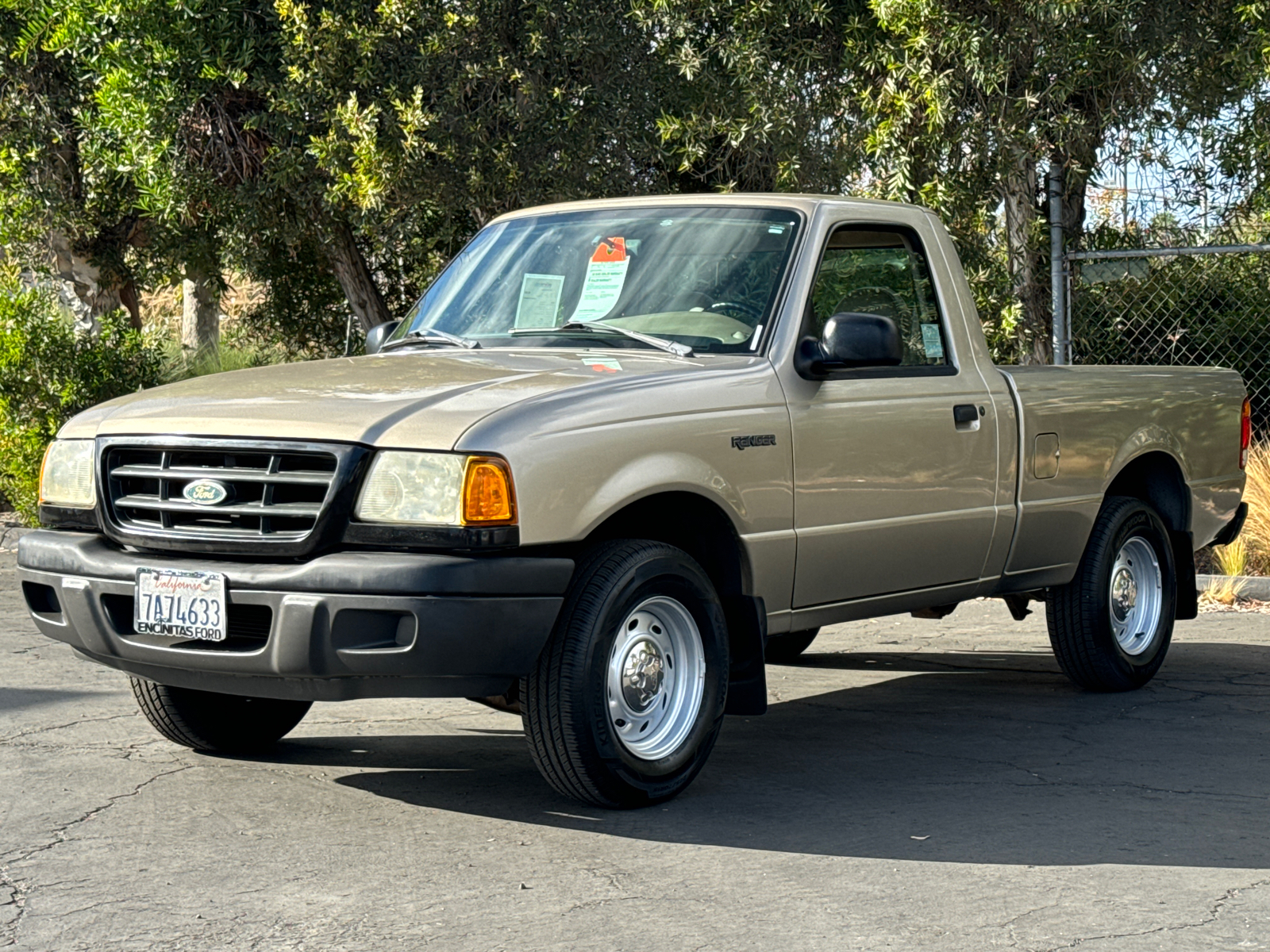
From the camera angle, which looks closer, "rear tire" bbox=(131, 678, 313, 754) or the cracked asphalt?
the cracked asphalt

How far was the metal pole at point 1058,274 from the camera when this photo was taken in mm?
12008

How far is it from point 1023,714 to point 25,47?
345 inches

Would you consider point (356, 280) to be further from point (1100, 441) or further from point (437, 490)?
point (437, 490)

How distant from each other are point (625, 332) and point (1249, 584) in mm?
6118

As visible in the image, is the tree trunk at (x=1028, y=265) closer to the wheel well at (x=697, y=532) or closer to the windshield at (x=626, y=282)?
the windshield at (x=626, y=282)

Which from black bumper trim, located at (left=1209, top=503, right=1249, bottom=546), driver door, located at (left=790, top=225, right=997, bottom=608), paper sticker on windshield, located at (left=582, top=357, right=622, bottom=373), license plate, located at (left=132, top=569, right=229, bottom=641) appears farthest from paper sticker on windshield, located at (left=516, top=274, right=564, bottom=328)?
black bumper trim, located at (left=1209, top=503, right=1249, bottom=546)

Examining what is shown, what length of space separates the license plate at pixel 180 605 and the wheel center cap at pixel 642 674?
4.01 feet

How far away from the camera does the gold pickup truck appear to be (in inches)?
193

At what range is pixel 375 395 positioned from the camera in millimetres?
5219

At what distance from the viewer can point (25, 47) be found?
12344mm

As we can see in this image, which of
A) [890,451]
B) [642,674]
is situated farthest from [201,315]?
[642,674]

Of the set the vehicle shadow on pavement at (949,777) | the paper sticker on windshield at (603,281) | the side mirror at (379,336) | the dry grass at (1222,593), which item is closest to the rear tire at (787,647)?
the vehicle shadow on pavement at (949,777)

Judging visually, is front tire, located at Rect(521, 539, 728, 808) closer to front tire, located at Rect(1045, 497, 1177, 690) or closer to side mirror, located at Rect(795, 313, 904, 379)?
side mirror, located at Rect(795, 313, 904, 379)

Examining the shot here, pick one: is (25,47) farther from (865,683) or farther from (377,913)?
(377,913)
